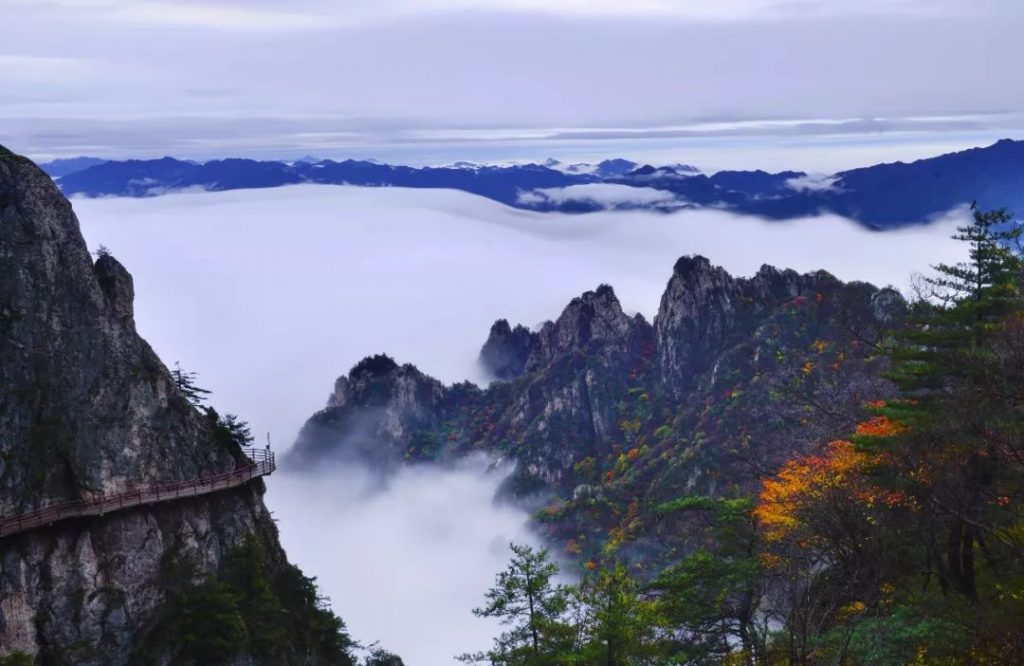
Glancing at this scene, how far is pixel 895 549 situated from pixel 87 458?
4393 centimetres

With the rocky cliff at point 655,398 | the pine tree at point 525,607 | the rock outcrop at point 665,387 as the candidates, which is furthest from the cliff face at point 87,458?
the rock outcrop at point 665,387

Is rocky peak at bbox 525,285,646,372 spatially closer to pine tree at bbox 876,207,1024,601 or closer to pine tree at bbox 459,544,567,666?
pine tree at bbox 459,544,567,666

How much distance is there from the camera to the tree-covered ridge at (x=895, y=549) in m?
26.6

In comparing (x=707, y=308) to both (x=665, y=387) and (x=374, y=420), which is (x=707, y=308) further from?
(x=374, y=420)

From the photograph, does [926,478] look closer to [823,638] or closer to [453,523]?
[823,638]

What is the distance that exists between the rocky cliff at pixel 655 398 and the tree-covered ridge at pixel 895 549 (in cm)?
3792

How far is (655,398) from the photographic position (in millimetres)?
157250

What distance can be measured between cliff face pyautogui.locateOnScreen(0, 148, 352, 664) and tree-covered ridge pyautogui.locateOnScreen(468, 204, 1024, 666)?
22170 millimetres

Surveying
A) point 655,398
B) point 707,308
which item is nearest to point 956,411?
point 707,308

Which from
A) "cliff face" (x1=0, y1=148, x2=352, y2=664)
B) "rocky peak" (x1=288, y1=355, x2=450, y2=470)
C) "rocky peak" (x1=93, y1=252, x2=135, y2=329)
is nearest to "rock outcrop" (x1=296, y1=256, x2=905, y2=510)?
"rocky peak" (x1=288, y1=355, x2=450, y2=470)

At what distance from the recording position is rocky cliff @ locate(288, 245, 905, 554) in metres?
113

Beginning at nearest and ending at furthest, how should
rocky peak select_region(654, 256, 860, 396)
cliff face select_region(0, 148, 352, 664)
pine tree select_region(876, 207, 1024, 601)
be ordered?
pine tree select_region(876, 207, 1024, 601) < cliff face select_region(0, 148, 352, 664) < rocky peak select_region(654, 256, 860, 396)

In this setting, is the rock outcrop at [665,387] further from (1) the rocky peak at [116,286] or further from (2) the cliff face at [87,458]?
(1) the rocky peak at [116,286]

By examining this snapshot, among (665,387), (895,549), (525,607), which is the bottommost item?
(665,387)
